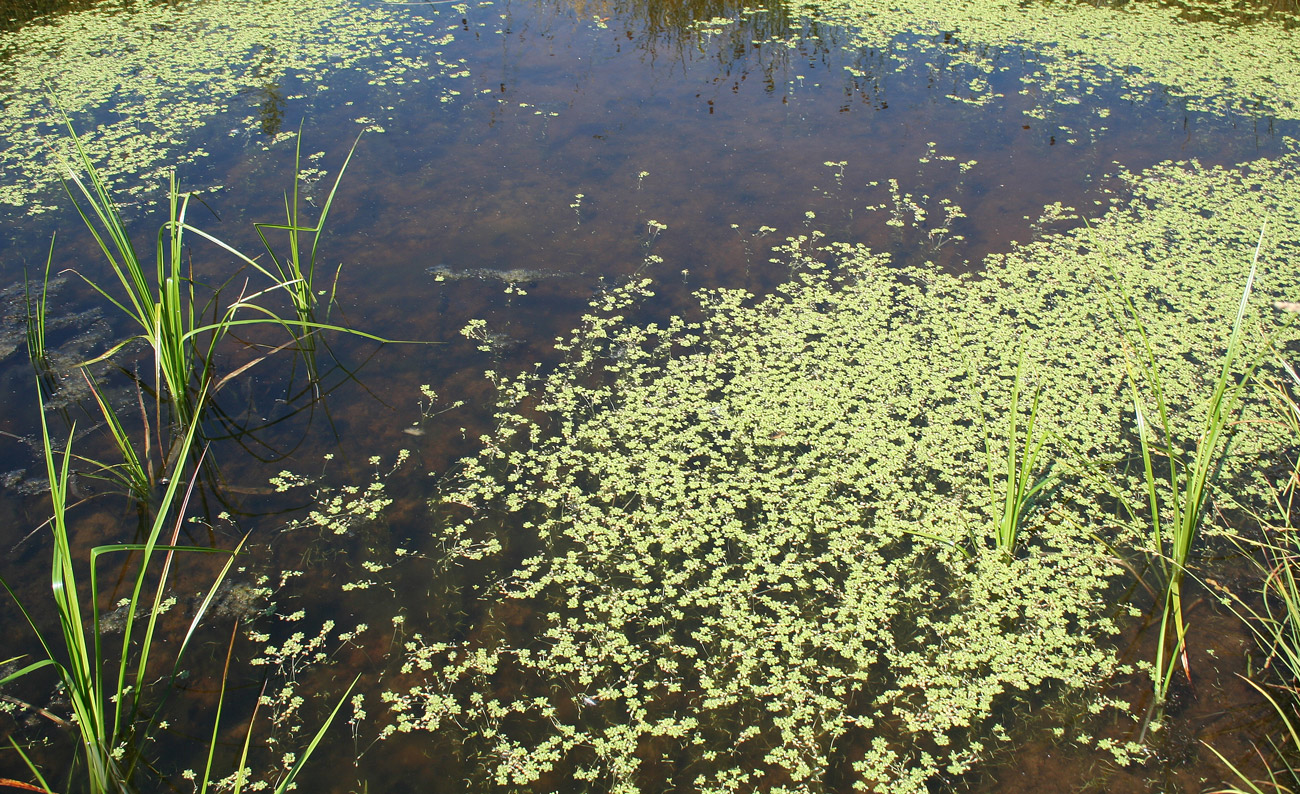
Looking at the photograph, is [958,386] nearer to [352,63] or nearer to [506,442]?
[506,442]

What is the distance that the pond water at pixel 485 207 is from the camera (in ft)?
5.54

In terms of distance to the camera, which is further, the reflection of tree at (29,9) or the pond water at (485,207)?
the reflection of tree at (29,9)

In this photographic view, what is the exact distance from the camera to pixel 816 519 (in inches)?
81.5

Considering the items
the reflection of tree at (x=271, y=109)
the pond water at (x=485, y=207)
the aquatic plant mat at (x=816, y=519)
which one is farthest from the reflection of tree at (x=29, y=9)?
the aquatic plant mat at (x=816, y=519)

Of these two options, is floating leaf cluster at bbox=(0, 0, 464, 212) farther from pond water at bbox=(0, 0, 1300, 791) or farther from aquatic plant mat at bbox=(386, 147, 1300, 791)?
aquatic plant mat at bbox=(386, 147, 1300, 791)

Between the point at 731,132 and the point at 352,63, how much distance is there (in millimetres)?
2070

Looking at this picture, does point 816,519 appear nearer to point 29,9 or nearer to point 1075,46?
point 1075,46

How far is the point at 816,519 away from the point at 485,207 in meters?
1.94

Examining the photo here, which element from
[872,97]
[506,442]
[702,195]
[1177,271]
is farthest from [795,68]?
[506,442]

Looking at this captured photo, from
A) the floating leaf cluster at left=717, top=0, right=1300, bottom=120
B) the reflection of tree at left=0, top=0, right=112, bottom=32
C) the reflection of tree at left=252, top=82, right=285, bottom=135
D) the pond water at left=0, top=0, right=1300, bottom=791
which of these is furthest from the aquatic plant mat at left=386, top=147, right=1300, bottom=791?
the reflection of tree at left=0, top=0, right=112, bottom=32

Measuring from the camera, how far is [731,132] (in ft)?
12.6

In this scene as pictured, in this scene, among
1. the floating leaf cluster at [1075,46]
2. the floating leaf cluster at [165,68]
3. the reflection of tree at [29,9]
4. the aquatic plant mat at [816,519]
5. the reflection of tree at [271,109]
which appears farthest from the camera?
the reflection of tree at [29,9]

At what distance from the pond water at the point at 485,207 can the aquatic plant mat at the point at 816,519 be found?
0.04 meters

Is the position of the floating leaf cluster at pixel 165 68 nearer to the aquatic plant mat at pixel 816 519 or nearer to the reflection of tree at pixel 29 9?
the reflection of tree at pixel 29 9
